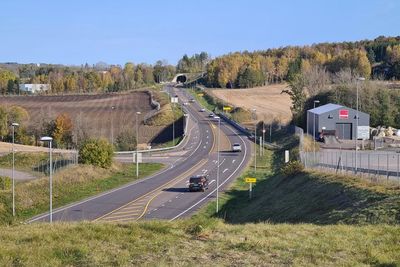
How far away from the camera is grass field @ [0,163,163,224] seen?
4742cm

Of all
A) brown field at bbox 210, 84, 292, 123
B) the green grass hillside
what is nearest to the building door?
brown field at bbox 210, 84, 292, 123

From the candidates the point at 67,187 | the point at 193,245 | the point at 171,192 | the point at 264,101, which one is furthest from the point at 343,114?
the point at 264,101

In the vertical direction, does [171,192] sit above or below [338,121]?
below

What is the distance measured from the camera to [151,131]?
409 ft

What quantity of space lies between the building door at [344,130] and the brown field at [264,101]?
36307 mm

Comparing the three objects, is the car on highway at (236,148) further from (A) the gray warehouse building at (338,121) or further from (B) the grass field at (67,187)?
(B) the grass field at (67,187)

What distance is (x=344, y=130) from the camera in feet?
277

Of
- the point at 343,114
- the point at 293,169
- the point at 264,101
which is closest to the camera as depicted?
the point at 293,169

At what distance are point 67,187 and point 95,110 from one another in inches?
3991

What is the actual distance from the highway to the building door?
1330 centimetres

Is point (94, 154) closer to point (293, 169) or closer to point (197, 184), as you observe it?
point (197, 184)

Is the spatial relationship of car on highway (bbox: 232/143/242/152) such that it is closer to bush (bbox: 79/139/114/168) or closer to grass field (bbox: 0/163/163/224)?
grass field (bbox: 0/163/163/224)

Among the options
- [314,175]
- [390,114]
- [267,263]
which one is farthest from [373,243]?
[390,114]

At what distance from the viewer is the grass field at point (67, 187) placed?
47.4m
